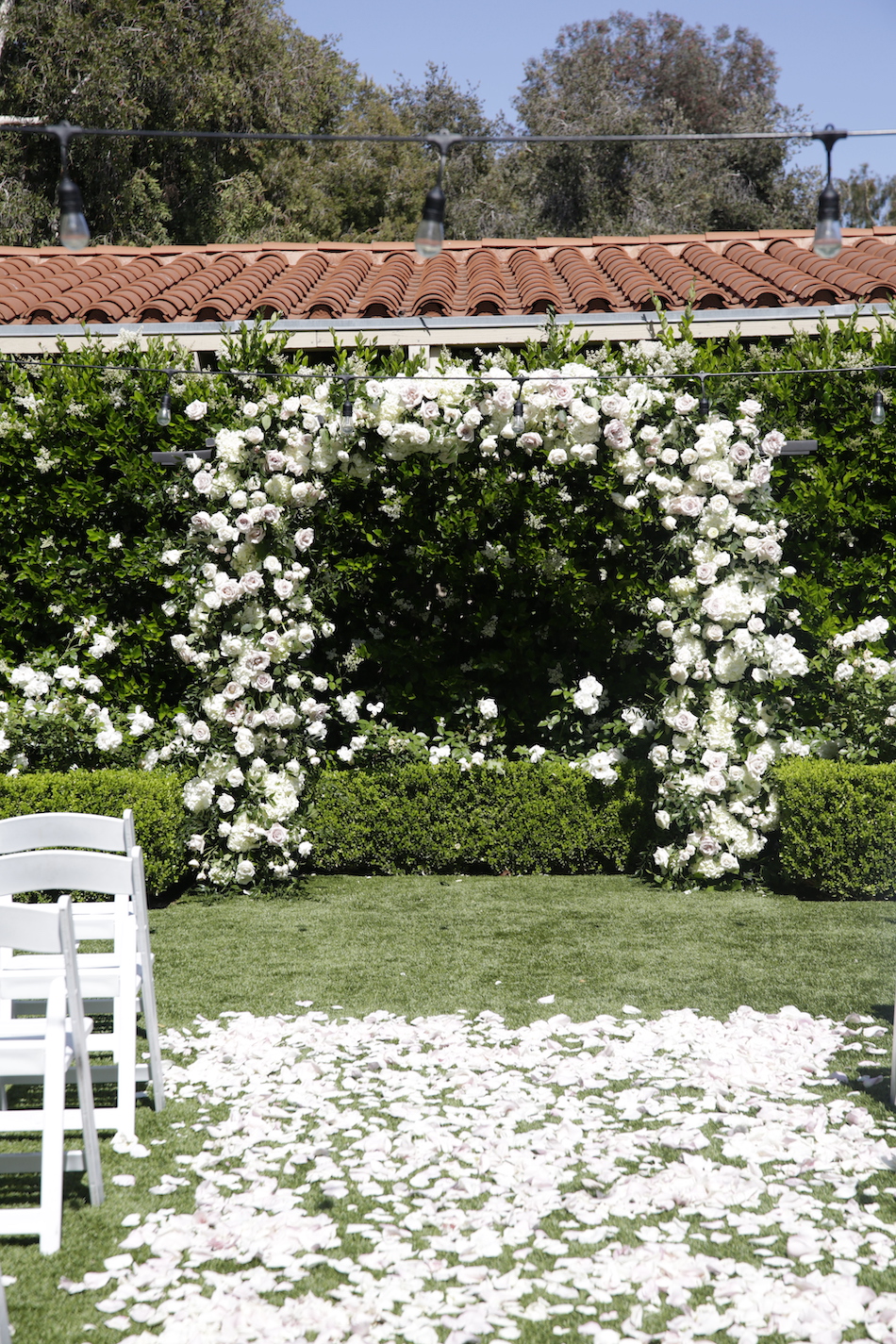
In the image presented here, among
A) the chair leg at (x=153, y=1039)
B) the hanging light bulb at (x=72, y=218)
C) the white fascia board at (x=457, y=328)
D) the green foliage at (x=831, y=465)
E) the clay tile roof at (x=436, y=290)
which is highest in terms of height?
the clay tile roof at (x=436, y=290)

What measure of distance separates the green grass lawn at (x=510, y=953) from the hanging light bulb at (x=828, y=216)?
3.00 m

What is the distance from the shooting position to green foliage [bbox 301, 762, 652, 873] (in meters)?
7.21

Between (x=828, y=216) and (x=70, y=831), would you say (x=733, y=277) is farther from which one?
(x=70, y=831)

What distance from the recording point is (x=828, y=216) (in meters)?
4.05

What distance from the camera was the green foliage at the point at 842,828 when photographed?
21.1 ft

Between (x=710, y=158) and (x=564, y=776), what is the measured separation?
17034mm

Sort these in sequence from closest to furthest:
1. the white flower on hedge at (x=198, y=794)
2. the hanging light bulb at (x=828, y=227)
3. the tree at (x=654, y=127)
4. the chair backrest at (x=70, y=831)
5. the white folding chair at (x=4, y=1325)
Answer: the white folding chair at (x=4, y=1325) < the chair backrest at (x=70, y=831) < the hanging light bulb at (x=828, y=227) < the white flower on hedge at (x=198, y=794) < the tree at (x=654, y=127)

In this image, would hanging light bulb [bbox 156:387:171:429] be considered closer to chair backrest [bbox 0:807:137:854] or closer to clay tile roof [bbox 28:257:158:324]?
clay tile roof [bbox 28:257:158:324]

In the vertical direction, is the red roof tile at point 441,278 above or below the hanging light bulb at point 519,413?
above

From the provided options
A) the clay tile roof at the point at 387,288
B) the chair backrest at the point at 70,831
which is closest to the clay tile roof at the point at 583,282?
the clay tile roof at the point at 387,288

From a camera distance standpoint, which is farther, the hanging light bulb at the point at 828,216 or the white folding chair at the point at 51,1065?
the hanging light bulb at the point at 828,216

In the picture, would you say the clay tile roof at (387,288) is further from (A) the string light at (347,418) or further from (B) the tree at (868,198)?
(B) the tree at (868,198)

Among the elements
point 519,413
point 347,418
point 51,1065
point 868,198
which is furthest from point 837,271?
point 868,198

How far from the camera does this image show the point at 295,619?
705cm
